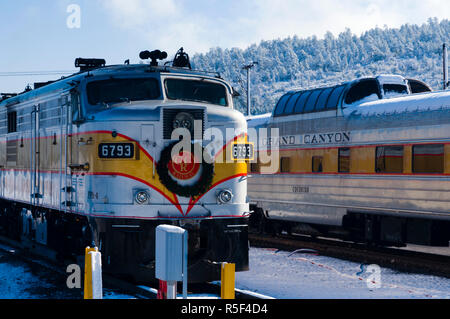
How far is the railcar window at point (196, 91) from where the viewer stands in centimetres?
1190

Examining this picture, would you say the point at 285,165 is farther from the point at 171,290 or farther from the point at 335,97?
the point at 171,290

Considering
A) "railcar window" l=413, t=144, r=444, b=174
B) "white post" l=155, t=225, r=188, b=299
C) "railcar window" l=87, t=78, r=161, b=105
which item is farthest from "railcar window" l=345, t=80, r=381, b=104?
"white post" l=155, t=225, r=188, b=299

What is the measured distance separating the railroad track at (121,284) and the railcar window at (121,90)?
9.19 feet

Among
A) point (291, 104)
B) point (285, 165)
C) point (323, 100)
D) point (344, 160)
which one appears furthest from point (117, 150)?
point (291, 104)

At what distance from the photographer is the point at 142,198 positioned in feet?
36.3

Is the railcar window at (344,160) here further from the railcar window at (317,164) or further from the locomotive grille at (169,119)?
the locomotive grille at (169,119)

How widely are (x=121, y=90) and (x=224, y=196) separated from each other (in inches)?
94.1

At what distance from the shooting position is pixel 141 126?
1123cm

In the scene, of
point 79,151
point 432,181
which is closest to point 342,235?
point 432,181

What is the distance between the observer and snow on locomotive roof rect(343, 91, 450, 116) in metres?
15.1

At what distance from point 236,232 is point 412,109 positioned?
6124 millimetres
